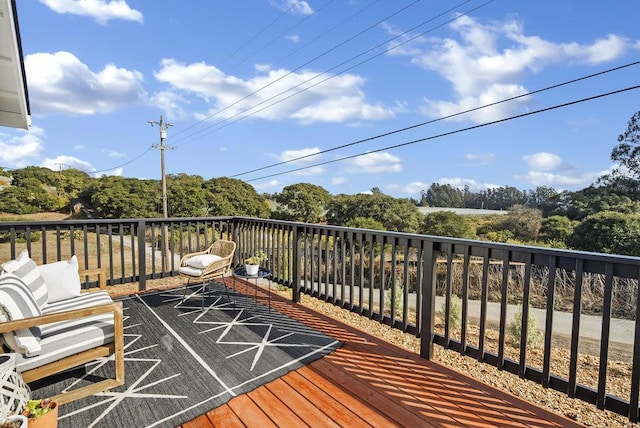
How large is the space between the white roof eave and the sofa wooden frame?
218 cm

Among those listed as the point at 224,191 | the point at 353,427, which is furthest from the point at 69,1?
the point at 224,191

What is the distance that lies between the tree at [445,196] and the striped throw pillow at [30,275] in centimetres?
2692

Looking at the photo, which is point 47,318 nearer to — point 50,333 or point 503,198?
point 50,333

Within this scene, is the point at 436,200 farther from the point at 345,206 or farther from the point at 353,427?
the point at 353,427

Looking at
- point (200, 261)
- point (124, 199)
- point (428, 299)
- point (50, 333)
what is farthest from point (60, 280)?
point (124, 199)

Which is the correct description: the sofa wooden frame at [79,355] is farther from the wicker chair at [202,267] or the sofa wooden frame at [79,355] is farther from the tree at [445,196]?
the tree at [445,196]

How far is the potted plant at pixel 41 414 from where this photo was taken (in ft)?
4.70

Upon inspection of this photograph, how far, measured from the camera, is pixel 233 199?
26.2 metres

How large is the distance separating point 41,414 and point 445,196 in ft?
96.2

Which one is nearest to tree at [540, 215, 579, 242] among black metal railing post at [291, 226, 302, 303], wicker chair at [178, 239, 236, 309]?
black metal railing post at [291, 226, 302, 303]

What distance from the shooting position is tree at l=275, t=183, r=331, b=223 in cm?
2675

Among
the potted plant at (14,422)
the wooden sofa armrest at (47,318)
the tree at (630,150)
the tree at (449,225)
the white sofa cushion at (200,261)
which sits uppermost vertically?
the tree at (630,150)

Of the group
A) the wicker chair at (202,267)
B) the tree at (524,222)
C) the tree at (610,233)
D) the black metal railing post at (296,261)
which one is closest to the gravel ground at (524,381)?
the black metal railing post at (296,261)

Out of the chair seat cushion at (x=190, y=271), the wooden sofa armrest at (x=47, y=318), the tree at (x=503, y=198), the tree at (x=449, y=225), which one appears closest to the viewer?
the wooden sofa armrest at (x=47, y=318)
